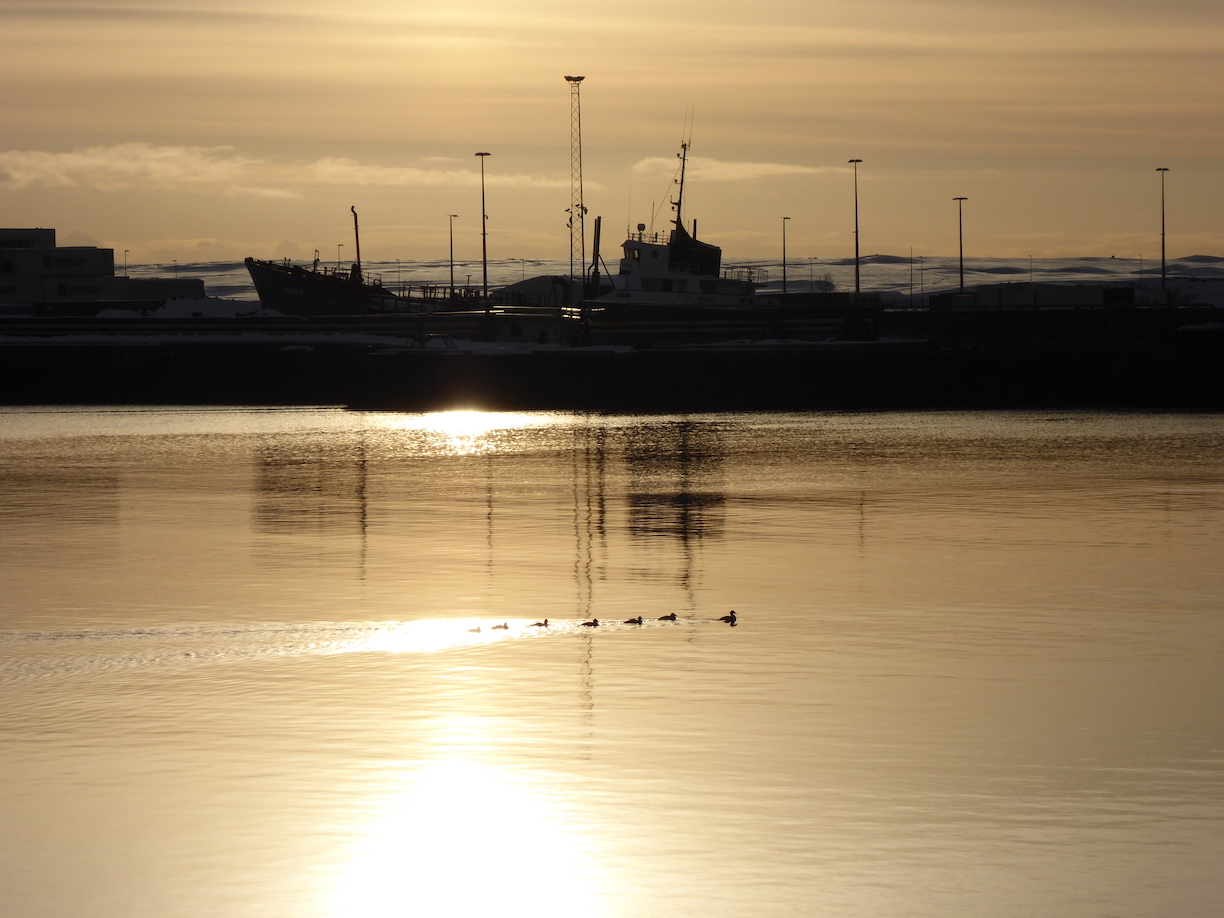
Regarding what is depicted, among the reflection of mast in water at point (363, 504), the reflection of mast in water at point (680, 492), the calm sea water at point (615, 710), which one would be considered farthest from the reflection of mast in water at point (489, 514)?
the reflection of mast in water at point (680, 492)

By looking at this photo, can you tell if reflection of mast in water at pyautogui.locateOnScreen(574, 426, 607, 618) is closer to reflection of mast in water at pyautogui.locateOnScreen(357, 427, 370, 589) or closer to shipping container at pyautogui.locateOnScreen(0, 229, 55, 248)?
reflection of mast in water at pyautogui.locateOnScreen(357, 427, 370, 589)

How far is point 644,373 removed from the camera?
69375 millimetres

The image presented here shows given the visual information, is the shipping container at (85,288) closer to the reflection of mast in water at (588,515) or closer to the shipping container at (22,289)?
the shipping container at (22,289)

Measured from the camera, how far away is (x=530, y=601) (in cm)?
1805

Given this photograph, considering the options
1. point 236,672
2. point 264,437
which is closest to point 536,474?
point 264,437

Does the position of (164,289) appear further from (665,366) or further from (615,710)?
(615,710)

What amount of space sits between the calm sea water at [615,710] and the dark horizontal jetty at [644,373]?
4003 centimetres

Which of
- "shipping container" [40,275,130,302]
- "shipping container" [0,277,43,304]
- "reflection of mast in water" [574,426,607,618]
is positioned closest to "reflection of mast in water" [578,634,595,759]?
"reflection of mast in water" [574,426,607,618]

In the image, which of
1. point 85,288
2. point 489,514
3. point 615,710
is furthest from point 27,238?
point 615,710

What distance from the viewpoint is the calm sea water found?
8906mm

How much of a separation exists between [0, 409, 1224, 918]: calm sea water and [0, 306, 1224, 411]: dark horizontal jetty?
40026 mm

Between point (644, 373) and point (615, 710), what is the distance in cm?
→ 5707

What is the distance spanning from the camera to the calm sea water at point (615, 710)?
891cm

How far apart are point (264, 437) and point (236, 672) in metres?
35.3
